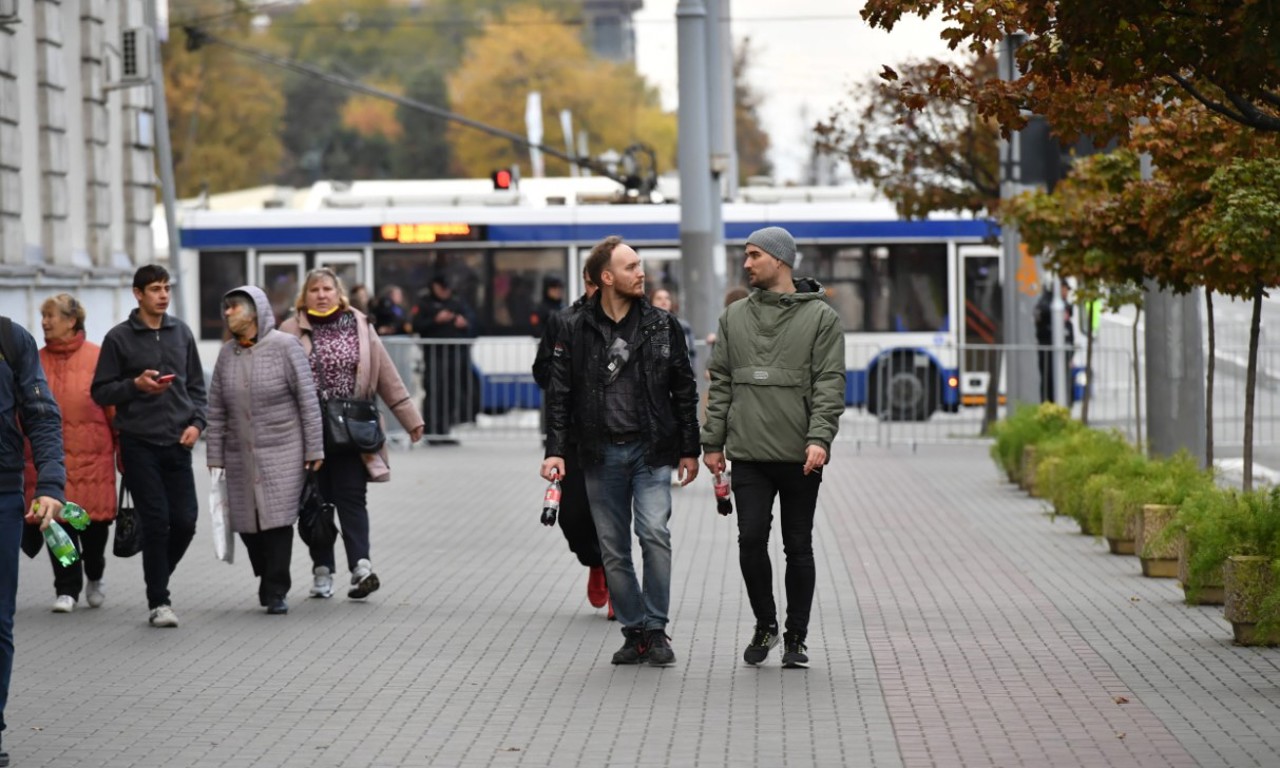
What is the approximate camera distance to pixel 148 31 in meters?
24.0

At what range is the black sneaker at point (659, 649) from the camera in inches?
381

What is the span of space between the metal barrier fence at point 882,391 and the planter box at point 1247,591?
1305cm

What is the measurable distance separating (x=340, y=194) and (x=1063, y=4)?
25672mm

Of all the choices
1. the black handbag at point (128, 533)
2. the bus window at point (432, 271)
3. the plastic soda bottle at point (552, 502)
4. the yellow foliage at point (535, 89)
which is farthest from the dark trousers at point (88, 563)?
the yellow foliage at point (535, 89)

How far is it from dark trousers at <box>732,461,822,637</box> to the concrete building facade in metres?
12.4

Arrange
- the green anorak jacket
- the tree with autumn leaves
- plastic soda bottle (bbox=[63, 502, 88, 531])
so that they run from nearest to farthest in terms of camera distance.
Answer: plastic soda bottle (bbox=[63, 502, 88, 531])
the tree with autumn leaves
the green anorak jacket

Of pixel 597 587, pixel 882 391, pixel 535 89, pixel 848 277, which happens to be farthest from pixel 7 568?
pixel 535 89

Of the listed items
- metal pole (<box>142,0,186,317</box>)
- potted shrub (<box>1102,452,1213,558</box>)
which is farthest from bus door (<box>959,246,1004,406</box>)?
potted shrub (<box>1102,452,1213,558</box>)

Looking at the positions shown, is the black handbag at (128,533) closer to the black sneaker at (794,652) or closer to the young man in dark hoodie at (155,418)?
the young man in dark hoodie at (155,418)

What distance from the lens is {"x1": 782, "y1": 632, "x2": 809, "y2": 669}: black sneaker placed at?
31.4 feet

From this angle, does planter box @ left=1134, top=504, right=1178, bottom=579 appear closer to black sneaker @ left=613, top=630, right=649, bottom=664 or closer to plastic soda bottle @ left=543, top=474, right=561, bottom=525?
black sneaker @ left=613, top=630, right=649, bottom=664

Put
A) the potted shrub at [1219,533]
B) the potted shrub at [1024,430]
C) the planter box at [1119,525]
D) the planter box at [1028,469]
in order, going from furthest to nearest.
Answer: the potted shrub at [1024,430] → the planter box at [1028,469] → the planter box at [1119,525] → the potted shrub at [1219,533]

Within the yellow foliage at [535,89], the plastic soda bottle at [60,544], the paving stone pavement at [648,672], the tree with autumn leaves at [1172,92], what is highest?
the yellow foliage at [535,89]

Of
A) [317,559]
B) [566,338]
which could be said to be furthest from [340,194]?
[566,338]
